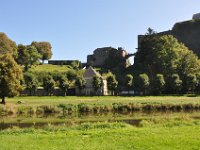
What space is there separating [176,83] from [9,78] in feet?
133

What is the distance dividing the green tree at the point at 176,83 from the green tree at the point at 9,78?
3842cm

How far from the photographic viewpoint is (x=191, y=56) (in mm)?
92250

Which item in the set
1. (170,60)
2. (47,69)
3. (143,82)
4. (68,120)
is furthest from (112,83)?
(68,120)

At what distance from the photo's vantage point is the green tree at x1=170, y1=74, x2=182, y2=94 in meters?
82.4

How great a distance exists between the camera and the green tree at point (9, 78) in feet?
173

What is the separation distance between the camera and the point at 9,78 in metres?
53.2

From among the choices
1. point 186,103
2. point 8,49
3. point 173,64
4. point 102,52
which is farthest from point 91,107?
point 102,52

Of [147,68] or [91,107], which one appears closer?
[91,107]

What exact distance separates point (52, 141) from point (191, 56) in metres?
77.6

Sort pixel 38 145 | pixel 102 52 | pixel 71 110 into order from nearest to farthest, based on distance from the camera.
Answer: pixel 38 145 < pixel 71 110 < pixel 102 52

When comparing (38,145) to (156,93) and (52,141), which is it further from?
(156,93)

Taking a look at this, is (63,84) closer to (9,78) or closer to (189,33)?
(9,78)

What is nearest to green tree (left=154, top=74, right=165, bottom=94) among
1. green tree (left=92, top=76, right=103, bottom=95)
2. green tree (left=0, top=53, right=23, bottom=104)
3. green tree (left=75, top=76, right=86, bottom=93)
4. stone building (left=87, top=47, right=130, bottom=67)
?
Answer: green tree (left=92, top=76, right=103, bottom=95)

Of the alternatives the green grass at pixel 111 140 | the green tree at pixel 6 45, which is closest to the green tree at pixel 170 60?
the green tree at pixel 6 45
